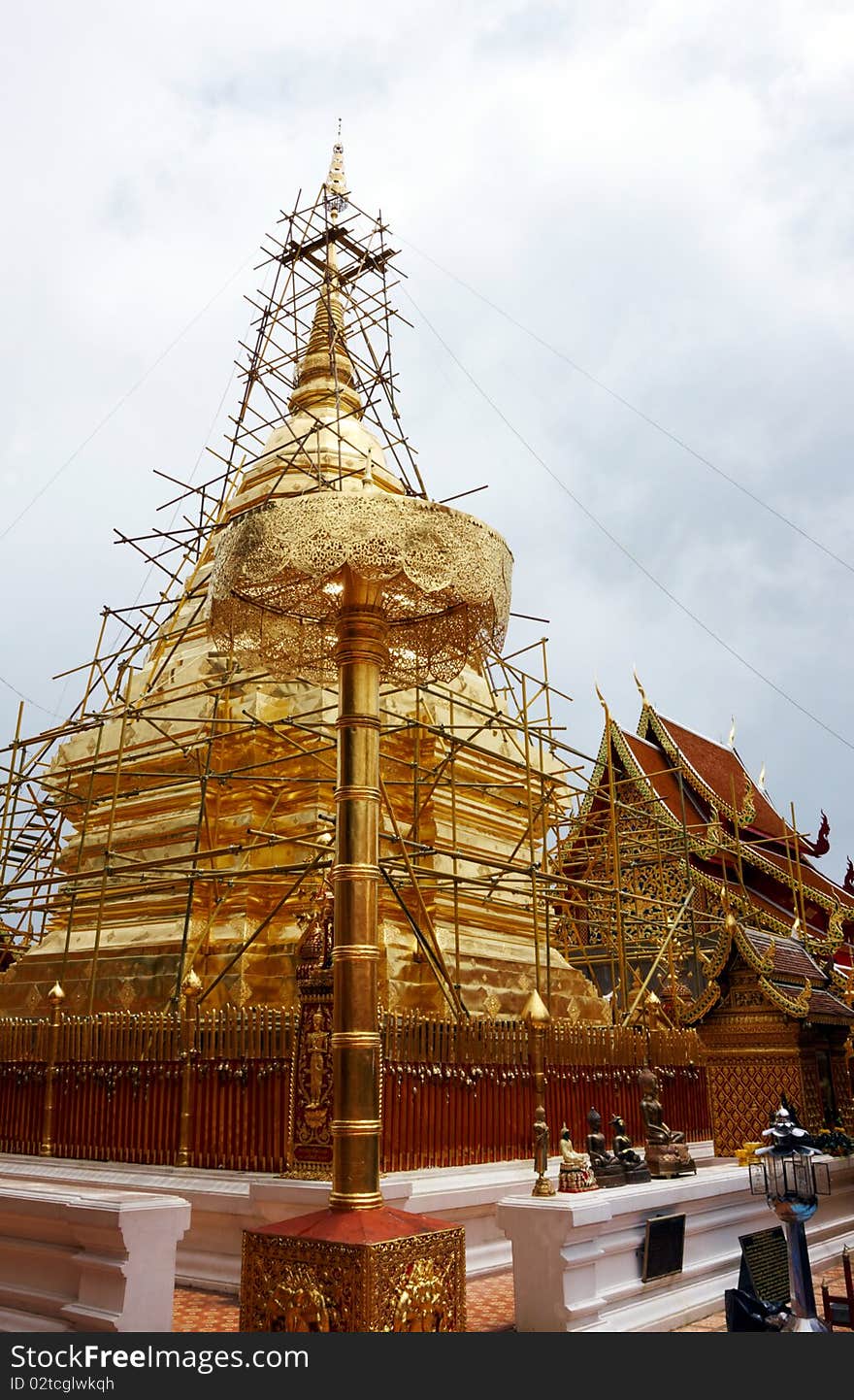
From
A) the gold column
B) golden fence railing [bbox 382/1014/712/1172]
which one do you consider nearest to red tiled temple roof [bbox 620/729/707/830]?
golden fence railing [bbox 382/1014/712/1172]

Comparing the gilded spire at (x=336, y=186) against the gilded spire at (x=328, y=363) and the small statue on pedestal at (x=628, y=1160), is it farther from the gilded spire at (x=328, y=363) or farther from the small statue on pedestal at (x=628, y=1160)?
the small statue on pedestal at (x=628, y=1160)

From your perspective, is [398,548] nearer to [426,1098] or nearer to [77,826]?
[426,1098]

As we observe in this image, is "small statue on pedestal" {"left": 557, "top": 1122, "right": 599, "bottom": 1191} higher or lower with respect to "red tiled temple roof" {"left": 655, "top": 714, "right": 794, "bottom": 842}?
lower

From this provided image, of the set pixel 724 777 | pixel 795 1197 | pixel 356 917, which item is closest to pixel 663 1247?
pixel 795 1197

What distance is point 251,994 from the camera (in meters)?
8.91

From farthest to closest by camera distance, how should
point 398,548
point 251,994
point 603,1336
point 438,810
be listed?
point 438,810
point 251,994
point 398,548
point 603,1336

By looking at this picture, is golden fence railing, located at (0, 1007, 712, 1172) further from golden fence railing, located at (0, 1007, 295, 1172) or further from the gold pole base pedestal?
the gold pole base pedestal

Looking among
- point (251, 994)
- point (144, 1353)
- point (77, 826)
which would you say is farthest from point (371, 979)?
point (77, 826)

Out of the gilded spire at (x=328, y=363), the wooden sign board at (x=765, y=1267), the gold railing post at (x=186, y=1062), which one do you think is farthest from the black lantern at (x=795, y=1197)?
the gilded spire at (x=328, y=363)

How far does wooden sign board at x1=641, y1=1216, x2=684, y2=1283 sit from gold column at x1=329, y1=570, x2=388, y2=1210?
6.87 feet

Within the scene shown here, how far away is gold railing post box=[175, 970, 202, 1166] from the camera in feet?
22.2

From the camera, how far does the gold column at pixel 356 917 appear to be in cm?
369

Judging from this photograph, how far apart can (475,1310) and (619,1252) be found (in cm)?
89

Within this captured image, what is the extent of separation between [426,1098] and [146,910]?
4.34 m
